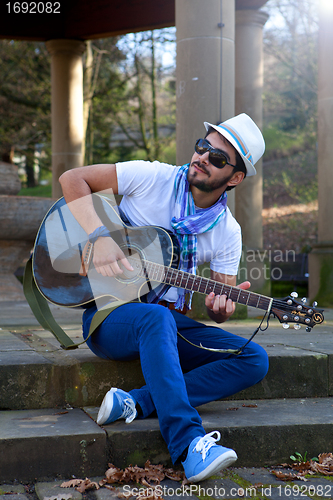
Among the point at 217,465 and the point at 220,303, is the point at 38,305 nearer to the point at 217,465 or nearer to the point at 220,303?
the point at 220,303

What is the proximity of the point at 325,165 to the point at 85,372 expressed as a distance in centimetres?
499

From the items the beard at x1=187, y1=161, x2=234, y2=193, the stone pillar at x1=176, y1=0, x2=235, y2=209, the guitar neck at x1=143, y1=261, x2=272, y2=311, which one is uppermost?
the stone pillar at x1=176, y1=0, x2=235, y2=209

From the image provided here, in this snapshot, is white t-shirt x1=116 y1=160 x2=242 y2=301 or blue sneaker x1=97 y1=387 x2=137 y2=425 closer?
blue sneaker x1=97 y1=387 x2=137 y2=425

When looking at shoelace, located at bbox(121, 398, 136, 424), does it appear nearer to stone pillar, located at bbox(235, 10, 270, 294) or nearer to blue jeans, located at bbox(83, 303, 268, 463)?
blue jeans, located at bbox(83, 303, 268, 463)

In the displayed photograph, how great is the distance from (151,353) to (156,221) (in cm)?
79

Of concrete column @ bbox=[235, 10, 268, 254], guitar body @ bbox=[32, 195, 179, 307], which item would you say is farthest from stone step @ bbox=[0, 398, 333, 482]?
concrete column @ bbox=[235, 10, 268, 254]

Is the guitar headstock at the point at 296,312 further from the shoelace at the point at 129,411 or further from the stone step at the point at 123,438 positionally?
the shoelace at the point at 129,411

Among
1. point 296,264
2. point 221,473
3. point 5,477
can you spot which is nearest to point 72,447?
point 5,477

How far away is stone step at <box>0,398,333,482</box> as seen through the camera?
82.7 inches

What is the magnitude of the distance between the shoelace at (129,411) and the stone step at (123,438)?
0.03 meters

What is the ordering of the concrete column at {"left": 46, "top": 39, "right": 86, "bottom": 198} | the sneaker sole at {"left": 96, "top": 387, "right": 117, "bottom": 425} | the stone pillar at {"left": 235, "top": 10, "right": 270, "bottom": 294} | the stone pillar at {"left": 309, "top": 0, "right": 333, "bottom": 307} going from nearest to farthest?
1. the sneaker sole at {"left": 96, "top": 387, "right": 117, "bottom": 425}
2. the stone pillar at {"left": 309, "top": 0, "right": 333, "bottom": 307}
3. the stone pillar at {"left": 235, "top": 10, "right": 270, "bottom": 294}
4. the concrete column at {"left": 46, "top": 39, "right": 86, "bottom": 198}

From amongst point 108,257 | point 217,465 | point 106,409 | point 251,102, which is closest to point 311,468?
point 217,465

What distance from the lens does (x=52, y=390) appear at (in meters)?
2.53

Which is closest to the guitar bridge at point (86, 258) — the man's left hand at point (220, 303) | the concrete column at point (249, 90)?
the man's left hand at point (220, 303)
